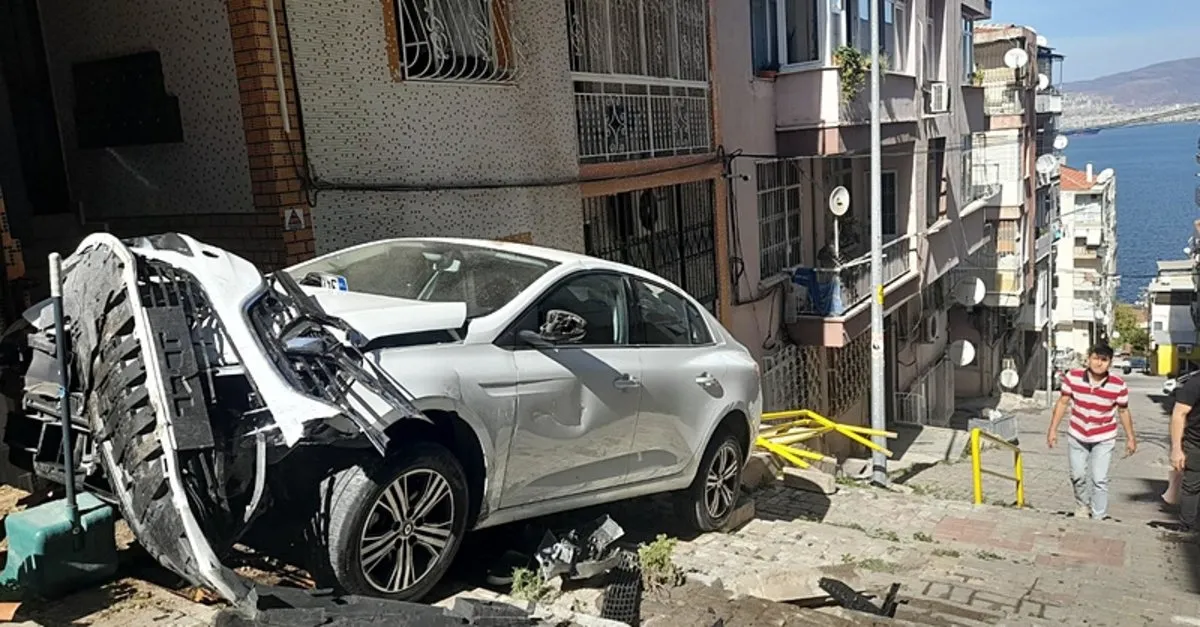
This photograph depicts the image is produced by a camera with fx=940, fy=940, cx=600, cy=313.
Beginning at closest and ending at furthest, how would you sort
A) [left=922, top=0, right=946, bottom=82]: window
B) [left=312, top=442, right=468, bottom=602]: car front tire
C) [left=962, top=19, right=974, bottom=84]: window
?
[left=312, top=442, right=468, bottom=602]: car front tire, [left=922, top=0, right=946, bottom=82]: window, [left=962, top=19, right=974, bottom=84]: window

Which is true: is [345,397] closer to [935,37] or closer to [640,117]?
[640,117]

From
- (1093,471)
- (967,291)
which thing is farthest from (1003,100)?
(1093,471)

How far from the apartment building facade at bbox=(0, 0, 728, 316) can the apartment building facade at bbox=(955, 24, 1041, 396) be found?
772 inches

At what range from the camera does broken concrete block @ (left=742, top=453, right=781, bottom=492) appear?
9232mm

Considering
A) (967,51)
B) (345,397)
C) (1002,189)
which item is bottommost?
(1002,189)

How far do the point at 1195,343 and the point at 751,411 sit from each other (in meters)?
35.0

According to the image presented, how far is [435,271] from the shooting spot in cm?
534

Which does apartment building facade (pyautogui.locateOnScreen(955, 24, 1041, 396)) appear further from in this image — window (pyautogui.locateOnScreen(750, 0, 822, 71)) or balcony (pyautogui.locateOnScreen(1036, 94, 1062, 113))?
window (pyautogui.locateOnScreen(750, 0, 822, 71))

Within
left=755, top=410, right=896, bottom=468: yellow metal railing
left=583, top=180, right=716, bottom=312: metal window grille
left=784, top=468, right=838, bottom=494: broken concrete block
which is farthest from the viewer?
left=583, top=180, right=716, bottom=312: metal window grille

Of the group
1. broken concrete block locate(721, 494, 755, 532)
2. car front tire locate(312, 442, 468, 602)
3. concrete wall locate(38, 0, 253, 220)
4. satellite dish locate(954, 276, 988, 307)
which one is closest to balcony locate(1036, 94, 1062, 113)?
satellite dish locate(954, 276, 988, 307)

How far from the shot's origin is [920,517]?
921cm

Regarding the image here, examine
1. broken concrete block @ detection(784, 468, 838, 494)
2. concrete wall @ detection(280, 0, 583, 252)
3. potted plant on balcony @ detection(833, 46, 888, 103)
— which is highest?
potted plant on balcony @ detection(833, 46, 888, 103)

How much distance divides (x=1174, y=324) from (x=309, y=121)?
40.2m

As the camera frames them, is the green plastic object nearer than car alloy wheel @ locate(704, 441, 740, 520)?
Yes
